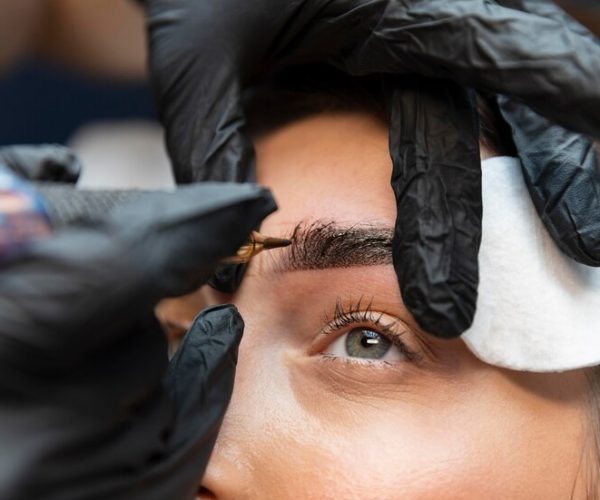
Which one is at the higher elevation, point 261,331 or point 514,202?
point 514,202

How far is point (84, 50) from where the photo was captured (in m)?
2.11

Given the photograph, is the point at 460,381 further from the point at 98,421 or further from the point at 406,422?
the point at 98,421

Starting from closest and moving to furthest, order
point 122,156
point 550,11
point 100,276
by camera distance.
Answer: point 100,276
point 550,11
point 122,156

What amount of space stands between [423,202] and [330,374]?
24 centimetres

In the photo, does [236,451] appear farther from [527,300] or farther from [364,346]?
[527,300]

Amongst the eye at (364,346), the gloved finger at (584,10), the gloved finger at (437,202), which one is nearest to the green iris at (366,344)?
the eye at (364,346)

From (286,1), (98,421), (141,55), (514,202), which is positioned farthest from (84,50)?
(98,421)

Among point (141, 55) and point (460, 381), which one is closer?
point (460, 381)

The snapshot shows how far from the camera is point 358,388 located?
3.21 feet

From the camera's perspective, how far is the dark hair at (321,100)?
40.8 inches

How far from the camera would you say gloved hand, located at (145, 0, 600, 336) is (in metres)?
0.88

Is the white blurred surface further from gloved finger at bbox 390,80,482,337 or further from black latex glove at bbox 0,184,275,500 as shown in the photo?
black latex glove at bbox 0,184,275,500

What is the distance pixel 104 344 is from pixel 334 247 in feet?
1.36

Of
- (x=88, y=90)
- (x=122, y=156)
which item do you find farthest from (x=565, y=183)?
(x=88, y=90)
